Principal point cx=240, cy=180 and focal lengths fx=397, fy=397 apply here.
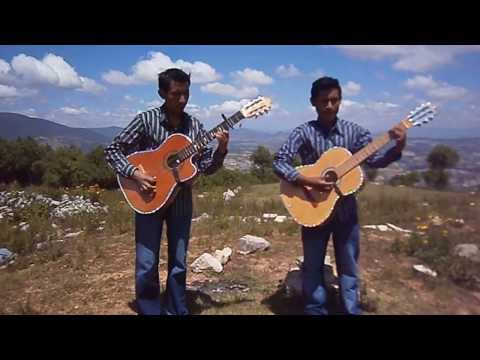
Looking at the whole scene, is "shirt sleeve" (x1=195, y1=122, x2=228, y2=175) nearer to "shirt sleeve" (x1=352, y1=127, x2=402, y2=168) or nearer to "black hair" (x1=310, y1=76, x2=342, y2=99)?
"black hair" (x1=310, y1=76, x2=342, y2=99)

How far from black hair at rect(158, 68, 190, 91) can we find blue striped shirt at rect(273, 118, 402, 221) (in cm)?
82

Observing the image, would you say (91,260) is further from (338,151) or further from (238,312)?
(338,151)

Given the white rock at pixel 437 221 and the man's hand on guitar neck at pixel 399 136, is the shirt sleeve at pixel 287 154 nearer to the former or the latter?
the man's hand on guitar neck at pixel 399 136

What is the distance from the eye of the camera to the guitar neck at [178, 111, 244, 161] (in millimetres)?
2695

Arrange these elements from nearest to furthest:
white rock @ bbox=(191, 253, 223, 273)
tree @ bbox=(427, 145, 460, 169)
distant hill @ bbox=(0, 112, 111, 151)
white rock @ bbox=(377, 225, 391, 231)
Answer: tree @ bbox=(427, 145, 460, 169), white rock @ bbox=(191, 253, 223, 273), distant hill @ bbox=(0, 112, 111, 151), white rock @ bbox=(377, 225, 391, 231)

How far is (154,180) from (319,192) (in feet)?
3.71

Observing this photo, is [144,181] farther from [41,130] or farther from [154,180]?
[41,130]

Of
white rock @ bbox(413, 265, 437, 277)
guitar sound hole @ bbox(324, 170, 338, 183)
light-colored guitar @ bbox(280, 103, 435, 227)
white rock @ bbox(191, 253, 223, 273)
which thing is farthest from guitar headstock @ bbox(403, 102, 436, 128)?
white rock @ bbox(191, 253, 223, 273)

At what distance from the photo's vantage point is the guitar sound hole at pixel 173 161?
2734 millimetres

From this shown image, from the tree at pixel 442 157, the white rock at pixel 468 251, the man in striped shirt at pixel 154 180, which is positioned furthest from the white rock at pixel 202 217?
the white rock at pixel 468 251

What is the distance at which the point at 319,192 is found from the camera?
268 cm

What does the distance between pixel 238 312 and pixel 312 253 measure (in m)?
0.83

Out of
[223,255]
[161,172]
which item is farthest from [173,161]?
[223,255]
